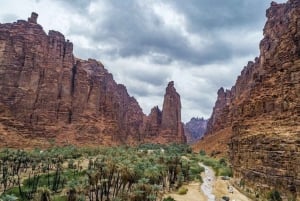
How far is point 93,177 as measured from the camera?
46.3 m

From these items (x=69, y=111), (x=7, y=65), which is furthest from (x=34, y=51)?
(x=69, y=111)

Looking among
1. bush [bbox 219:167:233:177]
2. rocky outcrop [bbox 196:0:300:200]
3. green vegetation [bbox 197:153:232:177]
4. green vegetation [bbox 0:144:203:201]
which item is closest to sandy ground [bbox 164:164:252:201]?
green vegetation [bbox 0:144:203:201]

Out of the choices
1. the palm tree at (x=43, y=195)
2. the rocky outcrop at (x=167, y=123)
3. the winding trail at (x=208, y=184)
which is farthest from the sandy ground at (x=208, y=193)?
the rocky outcrop at (x=167, y=123)

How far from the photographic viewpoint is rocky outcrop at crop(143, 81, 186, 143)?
188 meters

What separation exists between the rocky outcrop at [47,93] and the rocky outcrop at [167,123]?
124ft

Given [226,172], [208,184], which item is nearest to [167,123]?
[226,172]

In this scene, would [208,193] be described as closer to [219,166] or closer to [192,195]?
[192,195]

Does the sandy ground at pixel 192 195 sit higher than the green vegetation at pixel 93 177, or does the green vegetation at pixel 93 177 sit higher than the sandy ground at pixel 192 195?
the green vegetation at pixel 93 177

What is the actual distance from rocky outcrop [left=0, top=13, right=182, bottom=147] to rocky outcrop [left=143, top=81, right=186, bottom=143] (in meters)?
37.8

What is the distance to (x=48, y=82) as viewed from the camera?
134 m

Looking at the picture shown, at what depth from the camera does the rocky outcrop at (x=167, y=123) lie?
188 meters

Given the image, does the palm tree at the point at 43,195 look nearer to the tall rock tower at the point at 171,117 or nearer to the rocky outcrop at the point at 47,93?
the rocky outcrop at the point at 47,93

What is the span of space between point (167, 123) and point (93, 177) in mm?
144532

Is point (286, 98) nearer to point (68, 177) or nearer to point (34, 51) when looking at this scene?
point (68, 177)
